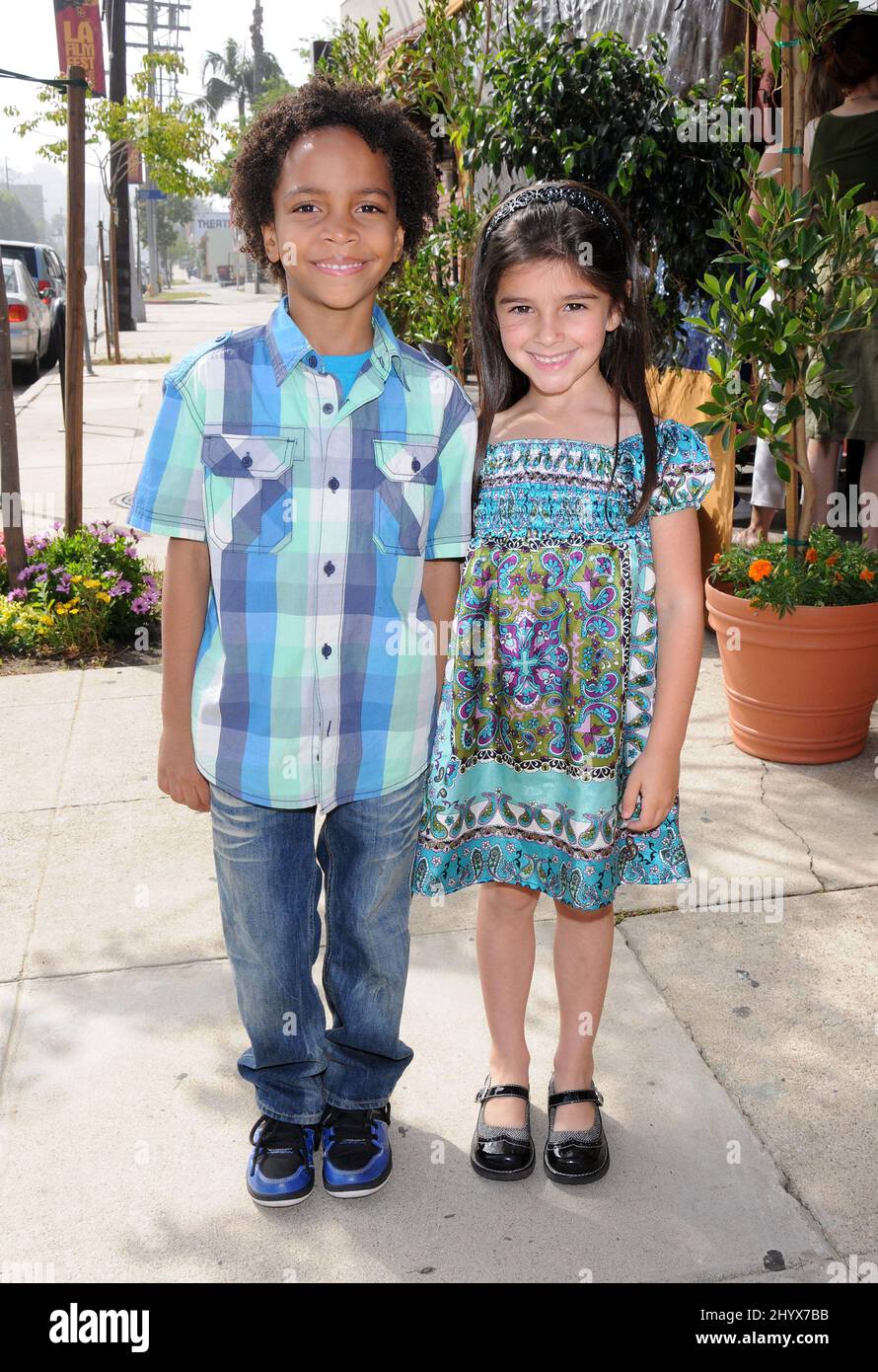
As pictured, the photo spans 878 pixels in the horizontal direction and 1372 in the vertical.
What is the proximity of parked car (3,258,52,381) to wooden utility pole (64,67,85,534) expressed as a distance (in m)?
8.74

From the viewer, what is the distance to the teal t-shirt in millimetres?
1854

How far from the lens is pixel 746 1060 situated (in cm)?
236

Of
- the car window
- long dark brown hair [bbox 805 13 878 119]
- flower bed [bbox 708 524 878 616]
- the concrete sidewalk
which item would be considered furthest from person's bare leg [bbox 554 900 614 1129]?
the car window

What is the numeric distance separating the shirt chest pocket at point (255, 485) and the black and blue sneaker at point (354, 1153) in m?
1.04

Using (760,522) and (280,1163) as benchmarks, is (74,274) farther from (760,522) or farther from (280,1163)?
(280,1163)

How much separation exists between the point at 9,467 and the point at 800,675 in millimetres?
3609

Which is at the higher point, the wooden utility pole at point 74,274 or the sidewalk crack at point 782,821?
the wooden utility pole at point 74,274

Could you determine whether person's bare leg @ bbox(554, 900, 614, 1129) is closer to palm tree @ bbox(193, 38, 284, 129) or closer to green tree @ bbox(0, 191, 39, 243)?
palm tree @ bbox(193, 38, 284, 129)

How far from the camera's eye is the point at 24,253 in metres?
16.3

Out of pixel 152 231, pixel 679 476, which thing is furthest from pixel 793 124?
pixel 152 231

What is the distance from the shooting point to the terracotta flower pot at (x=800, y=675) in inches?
141

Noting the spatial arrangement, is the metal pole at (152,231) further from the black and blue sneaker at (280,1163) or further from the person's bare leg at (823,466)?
the black and blue sneaker at (280,1163)

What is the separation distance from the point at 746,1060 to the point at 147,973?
1345 mm

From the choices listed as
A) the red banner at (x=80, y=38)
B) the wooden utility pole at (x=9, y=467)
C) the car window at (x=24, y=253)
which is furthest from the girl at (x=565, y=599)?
the car window at (x=24, y=253)
